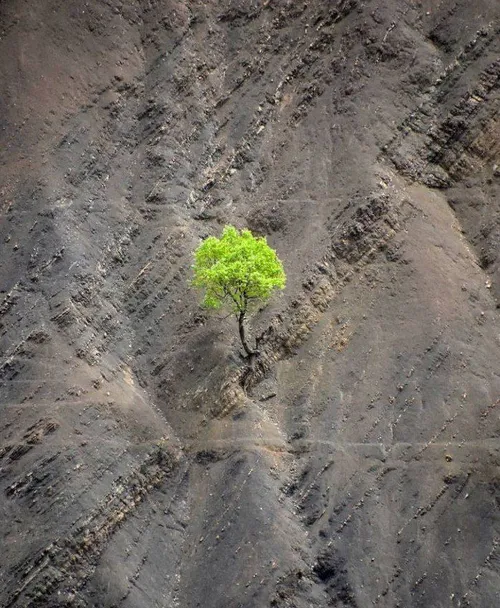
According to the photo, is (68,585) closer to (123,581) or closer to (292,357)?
(123,581)

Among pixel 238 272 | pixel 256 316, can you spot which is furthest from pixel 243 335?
pixel 238 272

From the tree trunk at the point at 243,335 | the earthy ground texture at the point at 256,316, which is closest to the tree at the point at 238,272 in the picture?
the tree trunk at the point at 243,335

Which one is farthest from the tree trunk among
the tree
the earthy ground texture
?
the earthy ground texture

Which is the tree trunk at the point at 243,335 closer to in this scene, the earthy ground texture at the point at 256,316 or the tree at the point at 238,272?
the tree at the point at 238,272

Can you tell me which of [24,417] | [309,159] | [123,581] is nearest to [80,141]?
[309,159]

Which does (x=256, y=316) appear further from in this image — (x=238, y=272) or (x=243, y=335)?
(x=238, y=272)

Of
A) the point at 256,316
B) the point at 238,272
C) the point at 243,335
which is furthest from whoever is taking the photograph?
the point at 256,316

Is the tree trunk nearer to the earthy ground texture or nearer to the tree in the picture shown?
the tree
